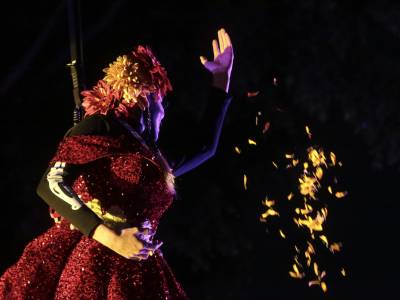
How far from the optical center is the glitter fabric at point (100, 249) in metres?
3.25

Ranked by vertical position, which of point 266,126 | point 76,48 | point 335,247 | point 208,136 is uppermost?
point 76,48

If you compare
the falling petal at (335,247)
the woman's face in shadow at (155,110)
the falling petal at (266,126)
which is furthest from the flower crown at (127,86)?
the falling petal at (335,247)

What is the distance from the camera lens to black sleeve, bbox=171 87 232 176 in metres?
3.87

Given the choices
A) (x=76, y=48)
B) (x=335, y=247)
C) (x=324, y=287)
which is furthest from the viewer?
(x=335, y=247)

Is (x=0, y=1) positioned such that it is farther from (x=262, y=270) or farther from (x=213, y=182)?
(x=262, y=270)

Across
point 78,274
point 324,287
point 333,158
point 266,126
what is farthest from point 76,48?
point 333,158

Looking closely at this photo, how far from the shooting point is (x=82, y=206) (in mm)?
3170

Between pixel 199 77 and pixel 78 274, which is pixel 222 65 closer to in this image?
pixel 78 274

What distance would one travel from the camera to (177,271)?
8.41 metres

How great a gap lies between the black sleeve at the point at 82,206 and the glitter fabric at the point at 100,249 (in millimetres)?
36

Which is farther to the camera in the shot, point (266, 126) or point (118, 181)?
point (266, 126)

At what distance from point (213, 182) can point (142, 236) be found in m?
5.22

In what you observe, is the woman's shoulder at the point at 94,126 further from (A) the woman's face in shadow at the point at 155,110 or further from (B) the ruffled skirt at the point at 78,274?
(B) the ruffled skirt at the point at 78,274

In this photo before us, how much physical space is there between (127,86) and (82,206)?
0.56 metres
